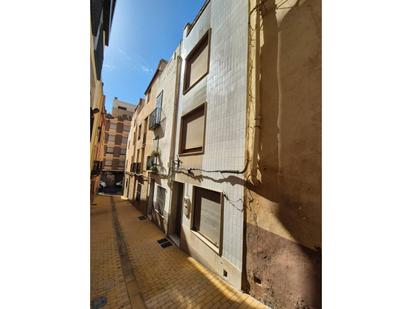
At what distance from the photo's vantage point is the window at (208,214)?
16.1ft

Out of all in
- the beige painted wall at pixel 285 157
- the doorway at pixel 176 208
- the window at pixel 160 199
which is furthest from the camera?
the window at pixel 160 199

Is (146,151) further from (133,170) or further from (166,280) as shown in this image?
(166,280)

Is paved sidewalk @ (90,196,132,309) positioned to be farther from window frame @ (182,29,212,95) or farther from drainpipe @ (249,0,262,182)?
window frame @ (182,29,212,95)

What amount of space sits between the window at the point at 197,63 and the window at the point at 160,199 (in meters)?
5.73

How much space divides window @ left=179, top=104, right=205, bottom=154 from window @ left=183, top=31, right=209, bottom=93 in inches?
56.1

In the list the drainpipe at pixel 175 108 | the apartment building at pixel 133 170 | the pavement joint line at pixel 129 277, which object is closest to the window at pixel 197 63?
the drainpipe at pixel 175 108

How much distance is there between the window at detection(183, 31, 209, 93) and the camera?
6809mm

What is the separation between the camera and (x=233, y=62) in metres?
4.87

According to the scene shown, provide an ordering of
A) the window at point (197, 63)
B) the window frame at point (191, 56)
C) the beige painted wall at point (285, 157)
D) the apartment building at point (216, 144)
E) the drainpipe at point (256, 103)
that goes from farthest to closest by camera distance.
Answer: the window at point (197, 63) → the window frame at point (191, 56) → the apartment building at point (216, 144) → the drainpipe at point (256, 103) → the beige painted wall at point (285, 157)

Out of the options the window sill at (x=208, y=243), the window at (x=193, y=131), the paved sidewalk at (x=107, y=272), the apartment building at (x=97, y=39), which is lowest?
the paved sidewalk at (x=107, y=272)

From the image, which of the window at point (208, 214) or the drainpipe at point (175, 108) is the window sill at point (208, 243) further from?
the drainpipe at point (175, 108)

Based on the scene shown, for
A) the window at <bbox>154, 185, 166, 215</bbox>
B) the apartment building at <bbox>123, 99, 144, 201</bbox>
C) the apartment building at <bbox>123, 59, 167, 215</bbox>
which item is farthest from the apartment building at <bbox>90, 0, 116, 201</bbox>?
the apartment building at <bbox>123, 99, 144, 201</bbox>
